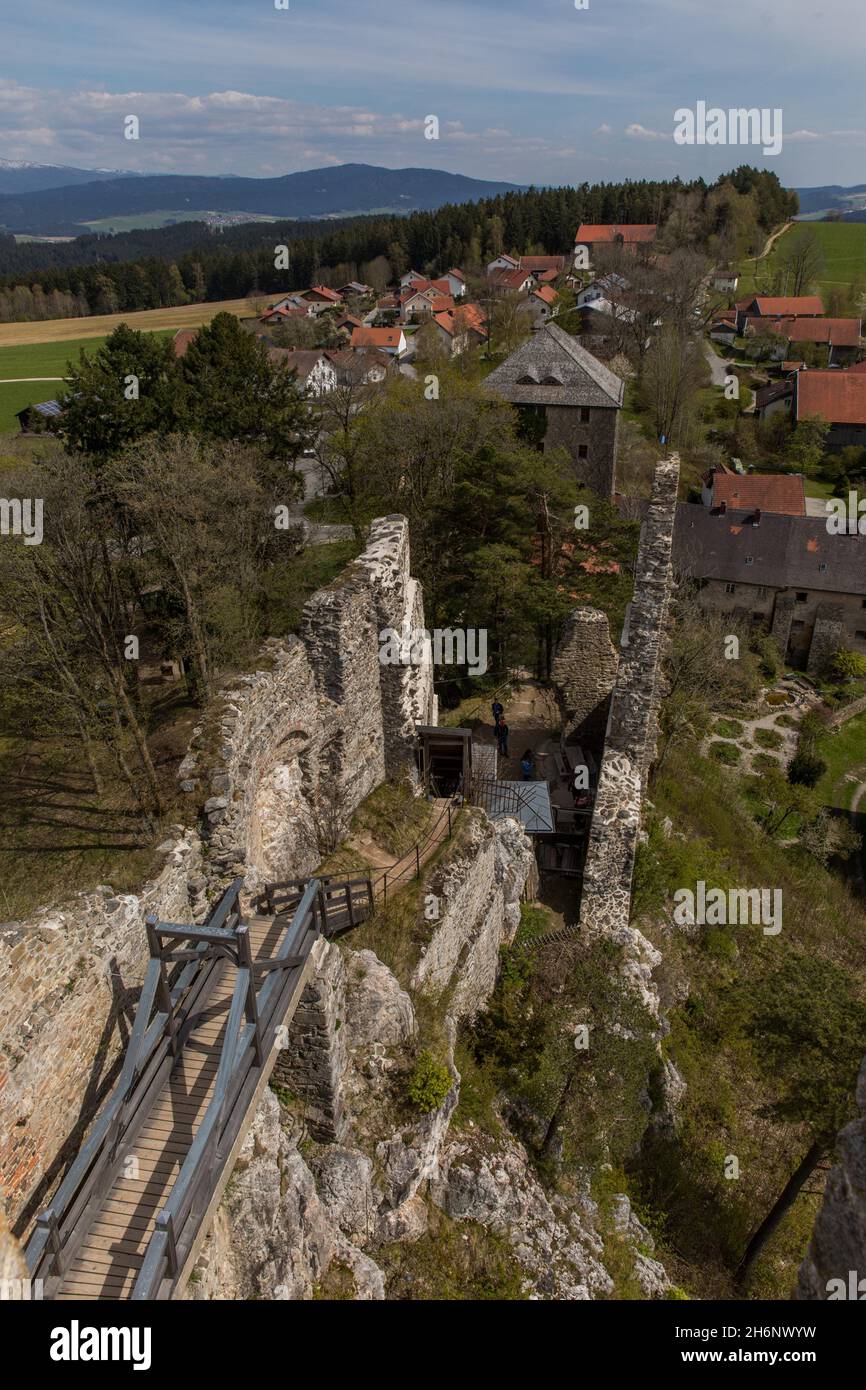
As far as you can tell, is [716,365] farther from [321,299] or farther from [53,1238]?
[53,1238]

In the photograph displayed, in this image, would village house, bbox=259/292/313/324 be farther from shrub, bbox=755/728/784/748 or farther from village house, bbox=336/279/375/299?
shrub, bbox=755/728/784/748

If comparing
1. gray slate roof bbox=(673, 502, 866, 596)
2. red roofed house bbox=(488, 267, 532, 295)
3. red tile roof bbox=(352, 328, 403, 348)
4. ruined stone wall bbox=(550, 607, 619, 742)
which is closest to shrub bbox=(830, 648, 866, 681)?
gray slate roof bbox=(673, 502, 866, 596)

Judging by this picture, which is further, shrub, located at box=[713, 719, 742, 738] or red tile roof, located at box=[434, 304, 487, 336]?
red tile roof, located at box=[434, 304, 487, 336]

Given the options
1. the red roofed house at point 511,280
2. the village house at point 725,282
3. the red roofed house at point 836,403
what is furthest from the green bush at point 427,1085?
the village house at point 725,282

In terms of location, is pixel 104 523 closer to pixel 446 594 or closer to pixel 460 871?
pixel 446 594

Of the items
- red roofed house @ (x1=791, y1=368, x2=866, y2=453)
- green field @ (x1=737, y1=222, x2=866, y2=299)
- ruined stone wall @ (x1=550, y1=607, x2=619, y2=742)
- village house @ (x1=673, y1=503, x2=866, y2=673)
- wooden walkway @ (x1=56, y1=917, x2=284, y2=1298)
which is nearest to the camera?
wooden walkway @ (x1=56, y1=917, x2=284, y2=1298)

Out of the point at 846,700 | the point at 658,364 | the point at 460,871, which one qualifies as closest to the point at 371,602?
the point at 460,871
